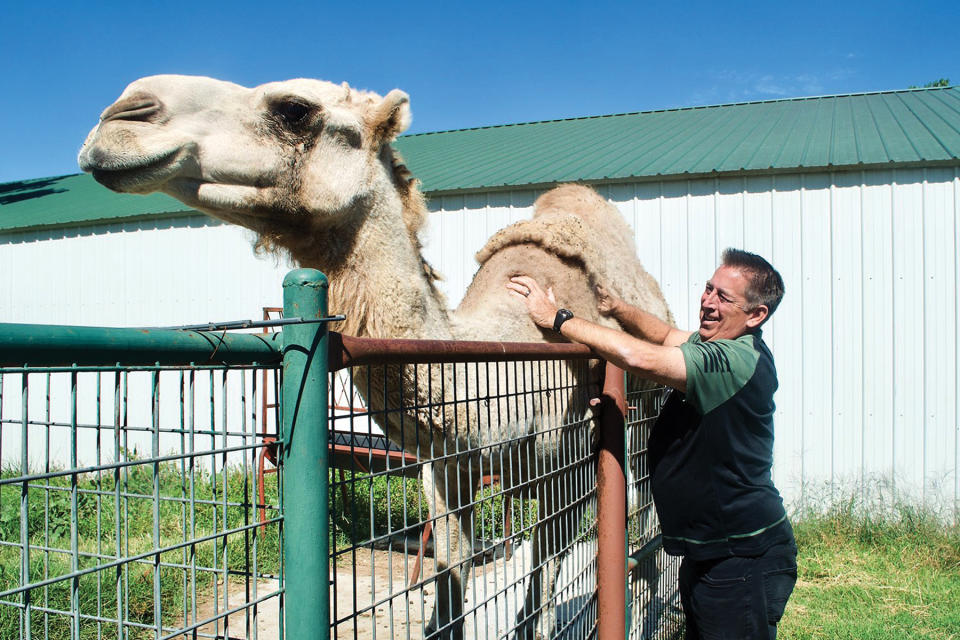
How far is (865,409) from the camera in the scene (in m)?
6.75

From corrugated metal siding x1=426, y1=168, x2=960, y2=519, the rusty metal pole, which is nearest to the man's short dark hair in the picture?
the rusty metal pole

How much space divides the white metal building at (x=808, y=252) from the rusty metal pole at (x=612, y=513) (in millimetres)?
2938

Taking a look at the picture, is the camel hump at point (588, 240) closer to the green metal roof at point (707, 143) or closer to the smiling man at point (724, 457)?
the smiling man at point (724, 457)

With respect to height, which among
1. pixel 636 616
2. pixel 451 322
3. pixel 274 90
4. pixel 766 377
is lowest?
pixel 636 616

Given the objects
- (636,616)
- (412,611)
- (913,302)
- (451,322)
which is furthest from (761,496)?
(913,302)

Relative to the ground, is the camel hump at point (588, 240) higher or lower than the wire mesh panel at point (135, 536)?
higher

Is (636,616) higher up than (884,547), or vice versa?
(636,616)

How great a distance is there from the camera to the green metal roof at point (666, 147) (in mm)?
7543

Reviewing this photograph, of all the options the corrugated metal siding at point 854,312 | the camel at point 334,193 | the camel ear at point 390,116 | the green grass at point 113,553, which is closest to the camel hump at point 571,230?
the camel at point 334,193

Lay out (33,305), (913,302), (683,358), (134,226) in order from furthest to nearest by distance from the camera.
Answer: (33,305), (134,226), (913,302), (683,358)

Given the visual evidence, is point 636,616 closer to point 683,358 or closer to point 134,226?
point 683,358

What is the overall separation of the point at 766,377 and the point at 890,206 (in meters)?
5.11

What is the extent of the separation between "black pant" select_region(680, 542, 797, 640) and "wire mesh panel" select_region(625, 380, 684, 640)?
0.33m

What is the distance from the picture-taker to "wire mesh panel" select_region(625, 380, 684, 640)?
3291 millimetres
